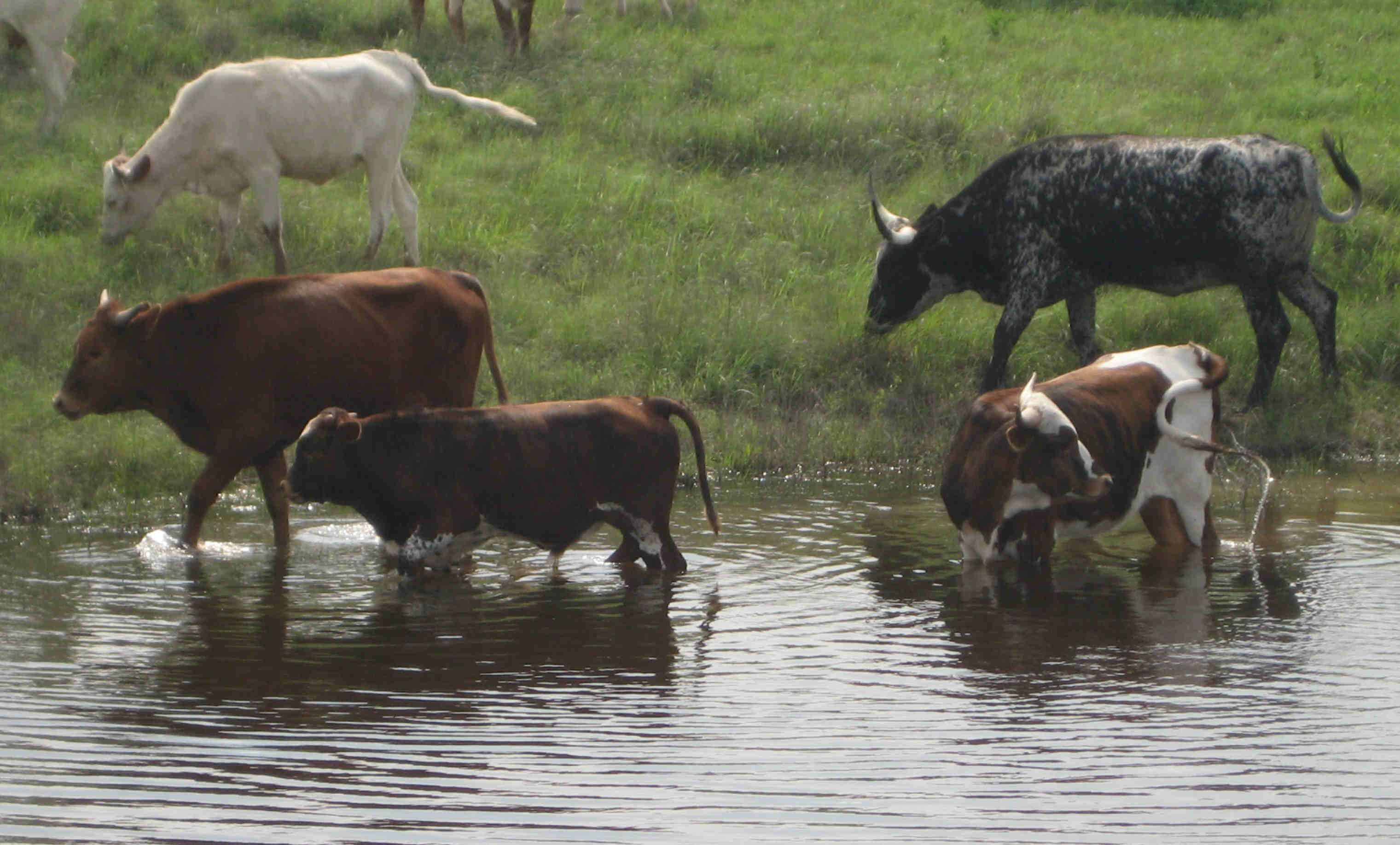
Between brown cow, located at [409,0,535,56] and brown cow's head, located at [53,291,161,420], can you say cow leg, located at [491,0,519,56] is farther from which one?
brown cow's head, located at [53,291,161,420]

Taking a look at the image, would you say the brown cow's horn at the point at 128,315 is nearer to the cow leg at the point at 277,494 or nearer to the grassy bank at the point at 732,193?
the cow leg at the point at 277,494

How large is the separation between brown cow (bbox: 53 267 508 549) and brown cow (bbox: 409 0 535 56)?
925 cm

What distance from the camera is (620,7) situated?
1934cm

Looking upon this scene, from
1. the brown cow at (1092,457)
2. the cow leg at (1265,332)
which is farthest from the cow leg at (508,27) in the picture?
the brown cow at (1092,457)

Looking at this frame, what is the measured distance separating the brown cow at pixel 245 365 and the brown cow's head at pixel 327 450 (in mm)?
624

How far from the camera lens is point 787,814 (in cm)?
492

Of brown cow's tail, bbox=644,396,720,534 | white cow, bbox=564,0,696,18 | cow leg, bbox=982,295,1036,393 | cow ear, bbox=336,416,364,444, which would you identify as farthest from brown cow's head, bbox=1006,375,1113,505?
white cow, bbox=564,0,696,18

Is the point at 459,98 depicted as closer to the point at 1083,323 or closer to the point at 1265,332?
the point at 1083,323

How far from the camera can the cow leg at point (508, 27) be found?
17.8 meters

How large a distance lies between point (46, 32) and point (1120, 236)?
27.7ft

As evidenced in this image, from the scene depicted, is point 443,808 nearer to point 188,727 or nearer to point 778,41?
point 188,727

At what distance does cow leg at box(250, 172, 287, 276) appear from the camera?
41.5 ft

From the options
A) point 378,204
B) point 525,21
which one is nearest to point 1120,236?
point 378,204

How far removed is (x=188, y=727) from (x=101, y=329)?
353 centimetres
